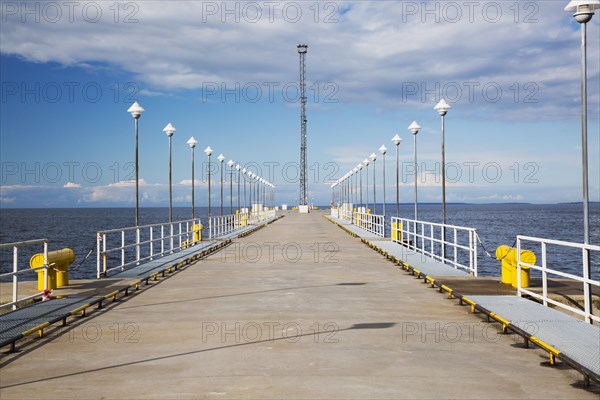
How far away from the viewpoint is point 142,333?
354 inches

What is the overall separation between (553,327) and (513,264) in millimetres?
4388

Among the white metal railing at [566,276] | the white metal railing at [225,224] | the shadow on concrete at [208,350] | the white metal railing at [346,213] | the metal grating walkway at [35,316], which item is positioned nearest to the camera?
the shadow on concrete at [208,350]

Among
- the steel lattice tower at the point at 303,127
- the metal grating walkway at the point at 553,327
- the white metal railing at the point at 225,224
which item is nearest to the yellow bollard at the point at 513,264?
the metal grating walkway at the point at 553,327

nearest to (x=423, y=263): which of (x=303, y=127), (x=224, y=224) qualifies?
(x=224, y=224)

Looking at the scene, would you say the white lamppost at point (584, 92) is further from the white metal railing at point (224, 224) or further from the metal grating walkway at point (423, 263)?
the white metal railing at point (224, 224)

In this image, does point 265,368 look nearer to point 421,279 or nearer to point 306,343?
point 306,343

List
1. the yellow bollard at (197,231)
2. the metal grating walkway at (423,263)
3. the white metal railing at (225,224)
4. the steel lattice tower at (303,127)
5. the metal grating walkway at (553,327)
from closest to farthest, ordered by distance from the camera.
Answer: the metal grating walkway at (553,327) → the metal grating walkway at (423,263) → the yellow bollard at (197,231) → the white metal railing at (225,224) → the steel lattice tower at (303,127)

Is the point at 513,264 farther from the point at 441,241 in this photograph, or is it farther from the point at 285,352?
the point at 285,352

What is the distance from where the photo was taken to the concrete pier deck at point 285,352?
242 inches

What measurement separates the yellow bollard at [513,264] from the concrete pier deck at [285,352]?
64.3 inches

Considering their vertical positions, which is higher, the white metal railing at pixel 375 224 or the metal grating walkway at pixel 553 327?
the white metal railing at pixel 375 224

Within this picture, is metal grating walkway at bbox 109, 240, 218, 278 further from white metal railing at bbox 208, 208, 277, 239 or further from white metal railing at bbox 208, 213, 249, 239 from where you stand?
white metal railing at bbox 208, 213, 249, 239

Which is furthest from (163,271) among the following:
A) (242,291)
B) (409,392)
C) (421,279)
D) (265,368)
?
(409,392)

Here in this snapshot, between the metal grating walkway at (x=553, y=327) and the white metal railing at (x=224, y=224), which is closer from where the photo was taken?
the metal grating walkway at (x=553, y=327)
